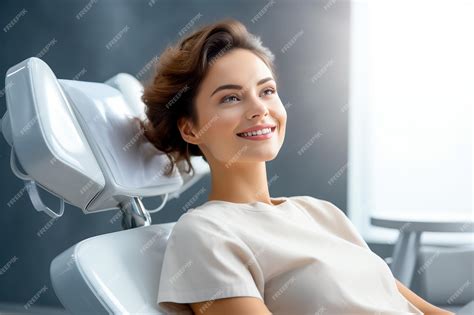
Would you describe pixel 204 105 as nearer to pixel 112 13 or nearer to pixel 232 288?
pixel 232 288

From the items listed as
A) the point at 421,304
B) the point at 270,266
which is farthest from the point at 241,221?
the point at 421,304

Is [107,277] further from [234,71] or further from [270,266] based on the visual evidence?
[234,71]

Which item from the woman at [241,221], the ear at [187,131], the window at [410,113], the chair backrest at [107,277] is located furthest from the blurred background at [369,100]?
the chair backrest at [107,277]

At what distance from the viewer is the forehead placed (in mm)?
1301

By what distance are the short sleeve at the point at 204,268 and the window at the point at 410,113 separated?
7.39ft

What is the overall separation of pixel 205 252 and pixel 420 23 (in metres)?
2.61

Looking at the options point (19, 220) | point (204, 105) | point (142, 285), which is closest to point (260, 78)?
point (204, 105)

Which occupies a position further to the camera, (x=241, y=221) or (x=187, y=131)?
(x=187, y=131)

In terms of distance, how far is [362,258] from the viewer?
1.27 m

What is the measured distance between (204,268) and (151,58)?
266 cm

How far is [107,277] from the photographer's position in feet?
3.60

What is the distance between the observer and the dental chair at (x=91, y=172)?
1087 mm

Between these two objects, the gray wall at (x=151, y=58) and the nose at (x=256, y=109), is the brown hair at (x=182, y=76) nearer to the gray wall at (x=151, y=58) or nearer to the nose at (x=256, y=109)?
the nose at (x=256, y=109)

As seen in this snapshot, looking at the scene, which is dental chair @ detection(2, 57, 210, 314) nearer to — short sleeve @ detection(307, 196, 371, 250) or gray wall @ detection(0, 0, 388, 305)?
short sleeve @ detection(307, 196, 371, 250)
